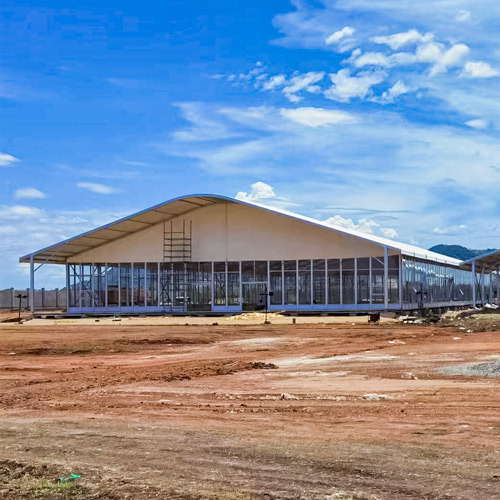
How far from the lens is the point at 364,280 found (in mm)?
46812

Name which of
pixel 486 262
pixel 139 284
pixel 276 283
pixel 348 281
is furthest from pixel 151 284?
pixel 486 262

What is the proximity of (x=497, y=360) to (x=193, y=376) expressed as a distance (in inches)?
275

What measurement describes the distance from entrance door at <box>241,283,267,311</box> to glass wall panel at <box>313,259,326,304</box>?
10.6ft

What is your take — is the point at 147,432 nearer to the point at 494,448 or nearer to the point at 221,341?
the point at 494,448

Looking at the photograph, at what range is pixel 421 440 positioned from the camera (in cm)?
894

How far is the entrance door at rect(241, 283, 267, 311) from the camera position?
48938 mm

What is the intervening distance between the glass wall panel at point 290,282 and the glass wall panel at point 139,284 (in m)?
9.68

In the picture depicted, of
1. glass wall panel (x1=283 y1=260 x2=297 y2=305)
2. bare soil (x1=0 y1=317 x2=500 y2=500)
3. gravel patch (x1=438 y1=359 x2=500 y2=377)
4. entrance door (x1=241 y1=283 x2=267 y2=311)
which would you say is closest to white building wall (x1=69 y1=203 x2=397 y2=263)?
glass wall panel (x1=283 y1=260 x2=297 y2=305)

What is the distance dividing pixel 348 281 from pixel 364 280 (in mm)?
995

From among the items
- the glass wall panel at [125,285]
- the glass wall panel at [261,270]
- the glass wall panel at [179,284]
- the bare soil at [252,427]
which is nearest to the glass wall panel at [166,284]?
the glass wall panel at [179,284]

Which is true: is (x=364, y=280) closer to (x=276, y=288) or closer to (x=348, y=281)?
(x=348, y=281)

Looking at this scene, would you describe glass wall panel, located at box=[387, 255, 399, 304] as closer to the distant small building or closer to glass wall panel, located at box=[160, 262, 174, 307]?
the distant small building

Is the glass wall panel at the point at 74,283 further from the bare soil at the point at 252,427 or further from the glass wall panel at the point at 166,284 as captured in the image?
the bare soil at the point at 252,427

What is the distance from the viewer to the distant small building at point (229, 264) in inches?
1853
